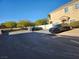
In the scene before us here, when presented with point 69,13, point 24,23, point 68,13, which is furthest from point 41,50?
point 24,23

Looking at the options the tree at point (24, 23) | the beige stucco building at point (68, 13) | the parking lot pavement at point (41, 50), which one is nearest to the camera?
the parking lot pavement at point (41, 50)

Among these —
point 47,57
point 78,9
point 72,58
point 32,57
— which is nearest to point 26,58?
point 32,57

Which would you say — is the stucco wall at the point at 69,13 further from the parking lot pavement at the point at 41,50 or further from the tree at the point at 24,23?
the tree at the point at 24,23

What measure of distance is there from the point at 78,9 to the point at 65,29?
9.79 meters

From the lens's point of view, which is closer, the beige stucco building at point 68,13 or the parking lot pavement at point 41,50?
the parking lot pavement at point 41,50

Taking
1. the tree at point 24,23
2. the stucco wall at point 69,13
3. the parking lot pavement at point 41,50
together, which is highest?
the stucco wall at point 69,13

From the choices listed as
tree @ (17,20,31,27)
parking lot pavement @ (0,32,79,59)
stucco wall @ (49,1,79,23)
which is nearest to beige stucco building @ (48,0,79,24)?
stucco wall @ (49,1,79,23)

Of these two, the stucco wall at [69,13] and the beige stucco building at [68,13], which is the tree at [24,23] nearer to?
the stucco wall at [69,13]

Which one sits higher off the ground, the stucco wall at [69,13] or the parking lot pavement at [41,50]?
the stucco wall at [69,13]

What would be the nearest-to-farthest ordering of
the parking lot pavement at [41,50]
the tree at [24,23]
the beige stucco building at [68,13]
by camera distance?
the parking lot pavement at [41,50] < the beige stucco building at [68,13] < the tree at [24,23]

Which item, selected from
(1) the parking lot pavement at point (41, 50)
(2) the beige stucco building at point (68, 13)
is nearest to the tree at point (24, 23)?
(2) the beige stucco building at point (68, 13)

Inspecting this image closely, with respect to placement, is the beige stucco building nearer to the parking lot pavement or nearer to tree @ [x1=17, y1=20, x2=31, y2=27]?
the parking lot pavement

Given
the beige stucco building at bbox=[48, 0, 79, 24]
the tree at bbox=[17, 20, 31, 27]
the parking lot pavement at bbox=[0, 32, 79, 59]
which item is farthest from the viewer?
the tree at bbox=[17, 20, 31, 27]

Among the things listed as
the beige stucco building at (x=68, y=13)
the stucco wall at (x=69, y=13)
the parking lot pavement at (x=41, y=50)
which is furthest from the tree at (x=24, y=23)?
the parking lot pavement at (x=41, y=50)
